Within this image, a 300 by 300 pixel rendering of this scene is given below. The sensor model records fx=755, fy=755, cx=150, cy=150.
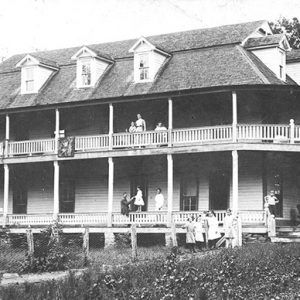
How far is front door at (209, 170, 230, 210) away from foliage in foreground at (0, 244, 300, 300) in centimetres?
1572

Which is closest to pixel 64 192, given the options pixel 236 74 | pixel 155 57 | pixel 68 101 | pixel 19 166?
pixel 19 166

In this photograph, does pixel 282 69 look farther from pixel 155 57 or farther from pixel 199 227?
pixel 199 227

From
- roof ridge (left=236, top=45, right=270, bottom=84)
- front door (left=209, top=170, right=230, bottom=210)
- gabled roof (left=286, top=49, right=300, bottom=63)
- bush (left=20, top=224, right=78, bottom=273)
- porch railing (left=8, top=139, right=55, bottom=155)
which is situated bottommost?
bush (left=20, top=224, right=78, bottom=273)

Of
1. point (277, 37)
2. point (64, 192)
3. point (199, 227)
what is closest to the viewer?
point (199, 227)

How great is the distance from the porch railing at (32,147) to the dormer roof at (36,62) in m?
4.87

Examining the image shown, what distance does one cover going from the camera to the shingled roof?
34.4 m

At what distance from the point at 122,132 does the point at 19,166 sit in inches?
267

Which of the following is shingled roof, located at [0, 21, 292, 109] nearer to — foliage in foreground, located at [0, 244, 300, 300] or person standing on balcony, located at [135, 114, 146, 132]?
person standing on balcony, located at [135, 114, 146, 132]

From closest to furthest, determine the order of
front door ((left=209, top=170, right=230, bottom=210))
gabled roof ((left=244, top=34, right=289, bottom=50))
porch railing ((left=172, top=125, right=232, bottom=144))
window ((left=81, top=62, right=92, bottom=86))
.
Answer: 1. porch railing ((left=172, top=125, right=232, bottom=144))
2. front door ((left=209, top=170, right=230, bottom=210))
3. gabled roof ((left=244, top=34, right=289, bottom=50))
4. window ((left=81, top=62, right=92, bottom=86))

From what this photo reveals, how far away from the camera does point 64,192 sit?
40.2m

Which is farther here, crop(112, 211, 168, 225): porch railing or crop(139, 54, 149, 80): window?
crop(139, 54, 149, 80): window

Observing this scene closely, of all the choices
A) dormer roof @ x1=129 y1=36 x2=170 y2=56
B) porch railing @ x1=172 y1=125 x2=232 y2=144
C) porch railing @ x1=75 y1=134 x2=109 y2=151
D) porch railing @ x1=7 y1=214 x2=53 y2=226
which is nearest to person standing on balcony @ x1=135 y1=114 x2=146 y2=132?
porch railing @ x1=172 y1=125 x2=232 y2=144

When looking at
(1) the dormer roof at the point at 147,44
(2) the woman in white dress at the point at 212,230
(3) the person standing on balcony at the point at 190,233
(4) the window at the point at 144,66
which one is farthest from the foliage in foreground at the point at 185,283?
(1) the dormer roof at the point at 147,44

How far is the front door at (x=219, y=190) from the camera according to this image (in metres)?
35.2
